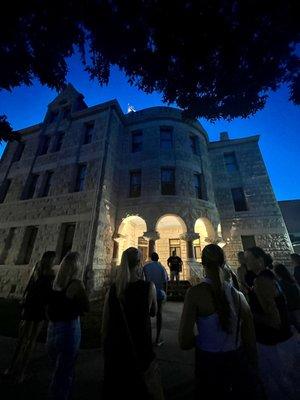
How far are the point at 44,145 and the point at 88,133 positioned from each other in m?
4.12

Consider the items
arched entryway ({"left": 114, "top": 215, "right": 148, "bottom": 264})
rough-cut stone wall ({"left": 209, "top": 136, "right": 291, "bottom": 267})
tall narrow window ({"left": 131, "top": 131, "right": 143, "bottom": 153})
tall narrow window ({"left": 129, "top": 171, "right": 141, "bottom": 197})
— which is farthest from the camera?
tall narrow window ({"left": 131, "top": 131, "right": 143, "bottom": 153})

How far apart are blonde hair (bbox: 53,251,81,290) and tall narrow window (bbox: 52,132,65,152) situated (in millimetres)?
14713

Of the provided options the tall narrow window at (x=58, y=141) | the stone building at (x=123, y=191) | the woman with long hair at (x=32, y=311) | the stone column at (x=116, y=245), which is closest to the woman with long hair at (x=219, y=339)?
the woman with long hair at (x=32, y=311)

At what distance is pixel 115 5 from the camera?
4984 mm

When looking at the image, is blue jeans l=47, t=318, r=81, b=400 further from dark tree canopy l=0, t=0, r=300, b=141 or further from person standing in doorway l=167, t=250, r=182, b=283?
person standing in doorway l=167, t=250, r=182, b=283

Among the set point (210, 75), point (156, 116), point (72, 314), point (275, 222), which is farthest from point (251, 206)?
point (72, 314)

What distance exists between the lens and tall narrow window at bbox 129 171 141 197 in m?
13.8

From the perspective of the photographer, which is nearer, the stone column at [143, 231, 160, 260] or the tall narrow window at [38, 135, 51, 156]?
the stone column at [143, 231, 160, 260]

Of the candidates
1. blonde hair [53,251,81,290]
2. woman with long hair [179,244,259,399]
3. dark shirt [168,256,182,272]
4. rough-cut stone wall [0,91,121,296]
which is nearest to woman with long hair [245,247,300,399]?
woman with long hair [179,244,259,399]

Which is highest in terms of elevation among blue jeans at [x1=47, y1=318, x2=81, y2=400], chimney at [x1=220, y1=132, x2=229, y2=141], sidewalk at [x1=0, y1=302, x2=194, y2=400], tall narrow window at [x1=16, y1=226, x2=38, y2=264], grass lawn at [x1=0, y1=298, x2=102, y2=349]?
chimney at [x1=220, y1=132, x2=229, y2=141]

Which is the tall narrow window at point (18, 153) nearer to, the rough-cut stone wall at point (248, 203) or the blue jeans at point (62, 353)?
the rough-cut stone wall at point (248, 203)

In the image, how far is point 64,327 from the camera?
255 centimetres

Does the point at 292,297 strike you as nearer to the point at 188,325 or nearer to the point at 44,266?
the point at 188,325

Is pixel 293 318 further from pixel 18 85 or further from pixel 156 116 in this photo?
pixel 156 116
